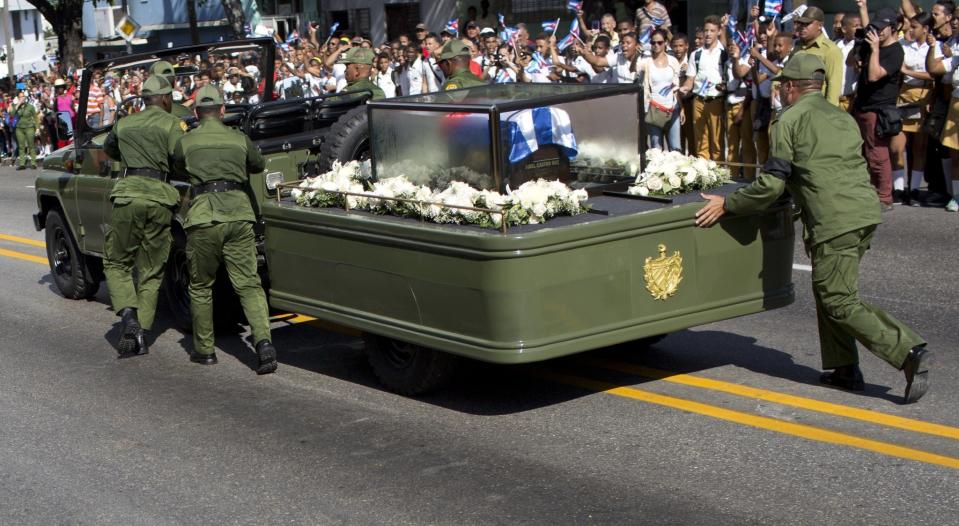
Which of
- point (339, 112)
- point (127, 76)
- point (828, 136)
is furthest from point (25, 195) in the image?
point (828, 136)

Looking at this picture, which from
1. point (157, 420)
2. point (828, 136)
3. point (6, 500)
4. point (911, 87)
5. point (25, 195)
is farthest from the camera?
point (25, 195)

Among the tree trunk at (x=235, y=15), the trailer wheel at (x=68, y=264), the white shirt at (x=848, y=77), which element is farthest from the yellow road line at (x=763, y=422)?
the tree trunk at (x=235, y=15)

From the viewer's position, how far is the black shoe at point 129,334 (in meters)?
9.01

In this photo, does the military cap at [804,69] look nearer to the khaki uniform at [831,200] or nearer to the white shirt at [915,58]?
the khaki uniform at [831,200]

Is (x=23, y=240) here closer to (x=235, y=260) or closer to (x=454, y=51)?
(x=454, y=51)

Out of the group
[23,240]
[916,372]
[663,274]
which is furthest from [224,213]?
[23,240]

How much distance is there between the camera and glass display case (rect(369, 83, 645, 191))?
7.11 meters

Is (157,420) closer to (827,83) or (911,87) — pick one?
(827,83)

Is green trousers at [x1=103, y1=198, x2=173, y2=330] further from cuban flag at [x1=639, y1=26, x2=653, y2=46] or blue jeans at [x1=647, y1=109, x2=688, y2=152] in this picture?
cuban flag at [x1=639, y1=26, x2=653, y2=46]

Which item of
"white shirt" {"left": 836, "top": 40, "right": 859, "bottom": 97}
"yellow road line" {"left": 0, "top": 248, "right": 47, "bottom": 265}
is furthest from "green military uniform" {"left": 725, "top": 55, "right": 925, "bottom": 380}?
"yellow road line" {"left": 0, "top": 248, "right": 47, "bottom": 265}

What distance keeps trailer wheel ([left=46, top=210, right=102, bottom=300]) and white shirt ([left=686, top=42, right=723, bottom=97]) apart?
734cm

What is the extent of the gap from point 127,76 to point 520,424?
17.8ft

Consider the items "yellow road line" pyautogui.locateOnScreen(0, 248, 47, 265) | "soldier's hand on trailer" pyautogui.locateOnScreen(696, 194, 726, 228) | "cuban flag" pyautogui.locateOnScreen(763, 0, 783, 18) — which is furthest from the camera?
"cuban flag" pyautogui.locateOnScreen(763, 0, 783, 18)

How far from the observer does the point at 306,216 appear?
7582 millimetres
